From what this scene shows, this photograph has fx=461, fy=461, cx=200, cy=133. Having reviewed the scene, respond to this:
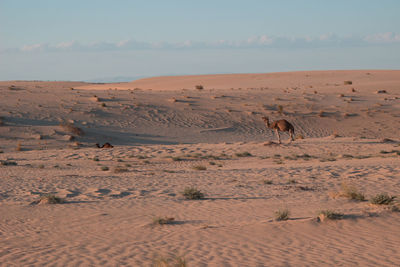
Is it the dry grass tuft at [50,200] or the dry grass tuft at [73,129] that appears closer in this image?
the dry grass tuft at [50,200]

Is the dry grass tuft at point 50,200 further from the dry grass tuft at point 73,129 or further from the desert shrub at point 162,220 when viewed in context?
the dry grass tuft at point 73,129

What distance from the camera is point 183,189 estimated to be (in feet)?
42.5

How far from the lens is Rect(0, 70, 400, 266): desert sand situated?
7246 millimetres

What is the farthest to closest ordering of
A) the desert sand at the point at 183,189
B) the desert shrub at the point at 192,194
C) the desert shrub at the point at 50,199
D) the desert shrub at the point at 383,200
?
the desert shrub at the point at 192,194, the desert shrub at the point at 50,199, the desert shrub at the point at 383,200, the desert sand at the point at 183,189

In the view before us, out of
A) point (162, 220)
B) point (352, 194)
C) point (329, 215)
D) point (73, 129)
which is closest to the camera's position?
point (329, 215)

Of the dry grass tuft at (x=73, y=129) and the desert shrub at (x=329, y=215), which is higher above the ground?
the desert shrub at (x=329, y=215)

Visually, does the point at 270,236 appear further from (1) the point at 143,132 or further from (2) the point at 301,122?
(2) the point at 301,122

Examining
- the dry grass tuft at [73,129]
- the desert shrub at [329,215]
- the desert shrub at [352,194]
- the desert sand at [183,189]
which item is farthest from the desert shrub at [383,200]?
the dry grass tuft at [73,129]

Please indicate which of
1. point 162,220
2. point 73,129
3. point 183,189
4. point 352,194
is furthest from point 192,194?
point 73,129

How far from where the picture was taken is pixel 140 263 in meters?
6.71

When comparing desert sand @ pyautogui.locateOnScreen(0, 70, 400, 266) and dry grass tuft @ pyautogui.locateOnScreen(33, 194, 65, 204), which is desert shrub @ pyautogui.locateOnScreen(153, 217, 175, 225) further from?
dry grass tuft @ pyautogui.locateOnScreen(33, 194, 65, 204)

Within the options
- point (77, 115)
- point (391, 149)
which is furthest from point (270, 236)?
point (77, 115)

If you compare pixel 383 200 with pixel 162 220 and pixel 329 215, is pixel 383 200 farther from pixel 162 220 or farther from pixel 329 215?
pixel 162 220

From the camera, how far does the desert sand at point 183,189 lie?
7.25m
